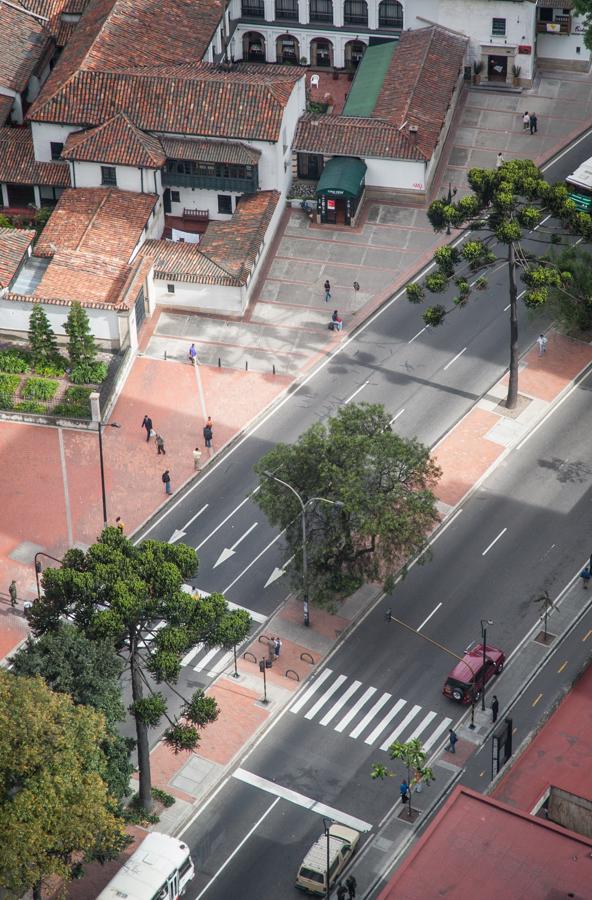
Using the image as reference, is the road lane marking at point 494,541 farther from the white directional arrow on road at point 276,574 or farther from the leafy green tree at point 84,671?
the leafy green tree at point 84,671

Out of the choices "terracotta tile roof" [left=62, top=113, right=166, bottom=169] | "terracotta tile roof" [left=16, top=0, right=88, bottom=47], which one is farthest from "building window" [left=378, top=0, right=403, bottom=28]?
"terracotta tile roof" [left=62, top=113, right=166, bottom=169]

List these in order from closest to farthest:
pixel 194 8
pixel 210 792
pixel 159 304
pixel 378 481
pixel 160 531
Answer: pixel 210 792 < pixel 378 481 < pixel 160 531 < pixel 159 304 < pixel 194 8

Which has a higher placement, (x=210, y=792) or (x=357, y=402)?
(x=357, y=402)

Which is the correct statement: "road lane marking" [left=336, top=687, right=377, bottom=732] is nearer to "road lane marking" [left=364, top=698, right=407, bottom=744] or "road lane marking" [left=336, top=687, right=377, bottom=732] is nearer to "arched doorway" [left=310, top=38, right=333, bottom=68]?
"road lane marking" [left=364, top=698, right=407, bottom=744]

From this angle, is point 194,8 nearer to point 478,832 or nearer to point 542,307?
point 542,307

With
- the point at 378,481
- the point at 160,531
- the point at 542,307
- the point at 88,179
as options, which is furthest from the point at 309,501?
the point at 88,179

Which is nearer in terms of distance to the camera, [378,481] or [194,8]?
[378,481]
